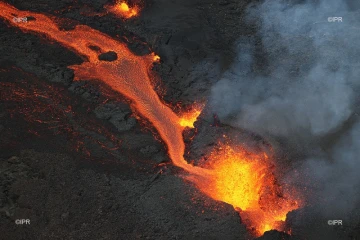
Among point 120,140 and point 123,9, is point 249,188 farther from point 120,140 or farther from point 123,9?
point 123,9

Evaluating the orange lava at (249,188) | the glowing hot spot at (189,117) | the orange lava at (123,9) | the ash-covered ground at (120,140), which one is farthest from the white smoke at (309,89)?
the orange lava at (123,9)

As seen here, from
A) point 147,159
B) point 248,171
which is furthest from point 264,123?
point 147,159

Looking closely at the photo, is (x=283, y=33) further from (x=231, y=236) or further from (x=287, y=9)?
(x=231, y=236)

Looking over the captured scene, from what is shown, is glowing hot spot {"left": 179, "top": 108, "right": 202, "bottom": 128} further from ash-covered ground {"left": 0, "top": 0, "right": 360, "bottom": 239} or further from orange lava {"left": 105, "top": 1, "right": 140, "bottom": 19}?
orange lava {"left": 105, "top": 1, "right": 140, "bottom": 19}

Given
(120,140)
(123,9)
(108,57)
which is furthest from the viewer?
(123,9)

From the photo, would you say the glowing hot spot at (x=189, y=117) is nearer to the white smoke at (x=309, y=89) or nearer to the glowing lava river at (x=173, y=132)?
the glowing lava river at (x=173, y=132)

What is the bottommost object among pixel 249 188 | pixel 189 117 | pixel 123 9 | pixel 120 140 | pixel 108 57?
pixel 249 188


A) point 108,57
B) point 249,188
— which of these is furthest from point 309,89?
point 108,57
